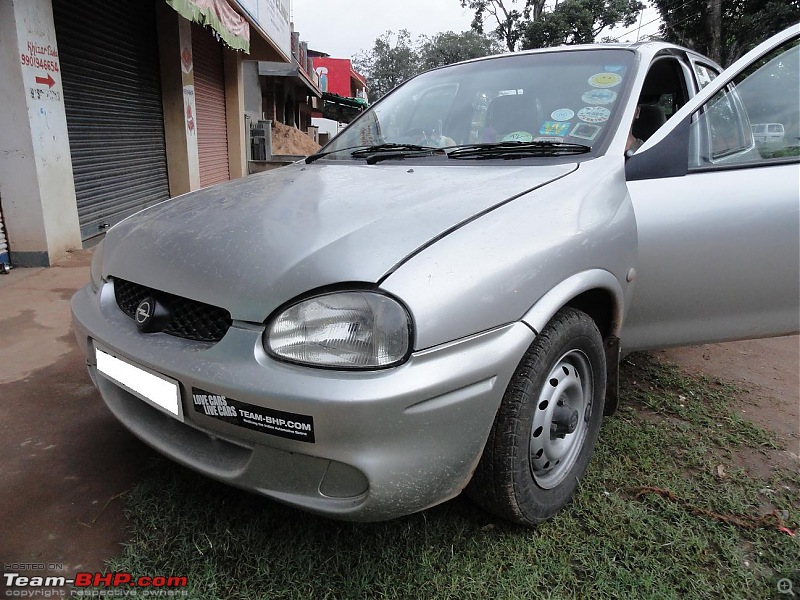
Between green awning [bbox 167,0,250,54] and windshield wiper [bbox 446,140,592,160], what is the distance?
4.71m

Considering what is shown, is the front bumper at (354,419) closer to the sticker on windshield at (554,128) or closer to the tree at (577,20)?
the sticker on windshield at (554,128)

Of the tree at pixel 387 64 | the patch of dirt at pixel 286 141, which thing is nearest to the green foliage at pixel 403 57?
the tree at pixel 387 64

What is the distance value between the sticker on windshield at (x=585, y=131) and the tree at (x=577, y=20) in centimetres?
2769

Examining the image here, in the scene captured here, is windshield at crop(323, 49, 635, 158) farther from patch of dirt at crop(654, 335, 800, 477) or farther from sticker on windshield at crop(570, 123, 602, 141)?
patch of dirt at crop(654, 335, 800, 477)

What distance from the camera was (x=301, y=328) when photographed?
144cm

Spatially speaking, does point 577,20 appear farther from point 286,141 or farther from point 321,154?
point 321,154

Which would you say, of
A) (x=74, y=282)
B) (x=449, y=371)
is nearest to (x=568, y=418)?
(x=449, y=371)

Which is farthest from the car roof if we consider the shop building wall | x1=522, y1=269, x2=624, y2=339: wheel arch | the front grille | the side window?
the shop building wall

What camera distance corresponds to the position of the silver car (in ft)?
4.60

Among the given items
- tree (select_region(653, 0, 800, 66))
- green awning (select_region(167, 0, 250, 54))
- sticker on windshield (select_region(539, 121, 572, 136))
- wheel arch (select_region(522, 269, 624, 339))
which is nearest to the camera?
wheel arch (select_region(522, 269, 624, 339))

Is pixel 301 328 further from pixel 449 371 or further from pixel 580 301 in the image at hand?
pixel 580 301

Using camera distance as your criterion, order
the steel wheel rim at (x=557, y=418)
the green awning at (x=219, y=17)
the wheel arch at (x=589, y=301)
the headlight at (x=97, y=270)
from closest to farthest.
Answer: the wheel arch at (x=589, y=301) < the steel wheel rim at (x=557, y=418) < the headlight at (x=97, y=270) < the green awning at (x=219, y=17)

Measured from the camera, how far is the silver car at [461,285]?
1403 mm

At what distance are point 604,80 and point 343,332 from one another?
5.75 ft
